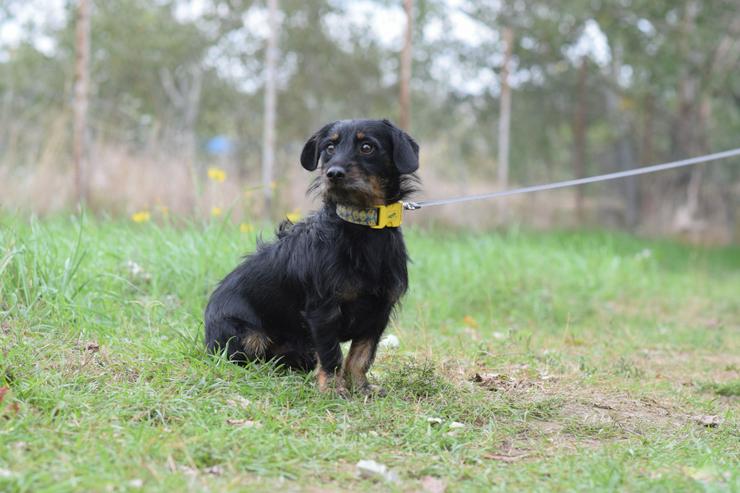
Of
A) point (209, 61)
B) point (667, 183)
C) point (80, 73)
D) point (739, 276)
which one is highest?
point (209, 61)

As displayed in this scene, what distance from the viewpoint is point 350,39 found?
2534cm

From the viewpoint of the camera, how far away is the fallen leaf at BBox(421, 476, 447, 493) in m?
2.96

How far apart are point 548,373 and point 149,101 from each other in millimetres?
21207

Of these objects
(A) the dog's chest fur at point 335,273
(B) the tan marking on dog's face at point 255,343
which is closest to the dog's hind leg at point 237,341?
(B) the tan marking on dog's face at point 255,343

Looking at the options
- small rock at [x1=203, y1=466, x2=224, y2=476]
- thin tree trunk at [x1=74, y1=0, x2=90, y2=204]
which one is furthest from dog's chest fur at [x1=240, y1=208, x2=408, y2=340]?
thin tree trunk at [x1=74, y1=0, x2=90, y2=204]

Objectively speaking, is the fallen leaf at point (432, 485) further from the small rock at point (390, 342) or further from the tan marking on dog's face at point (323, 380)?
the small rock at point (390, 342)

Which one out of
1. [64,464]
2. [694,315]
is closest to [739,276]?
[694,315]

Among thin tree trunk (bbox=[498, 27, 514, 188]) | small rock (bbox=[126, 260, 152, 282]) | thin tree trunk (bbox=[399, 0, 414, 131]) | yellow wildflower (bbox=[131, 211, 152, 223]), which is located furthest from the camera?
thin tree trunk (bbox=[498, 27, 514, 188])

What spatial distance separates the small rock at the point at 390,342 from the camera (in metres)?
5.31

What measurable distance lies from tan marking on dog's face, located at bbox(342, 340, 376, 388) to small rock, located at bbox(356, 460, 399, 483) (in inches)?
41.7

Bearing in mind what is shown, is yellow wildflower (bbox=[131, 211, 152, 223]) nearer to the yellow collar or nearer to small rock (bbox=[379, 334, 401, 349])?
small rock (bbox=[379, 334, 401, 349])

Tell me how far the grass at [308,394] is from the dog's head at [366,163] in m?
1.03

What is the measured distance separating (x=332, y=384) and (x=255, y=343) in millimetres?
509

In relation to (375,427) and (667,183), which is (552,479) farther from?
(667,183)
